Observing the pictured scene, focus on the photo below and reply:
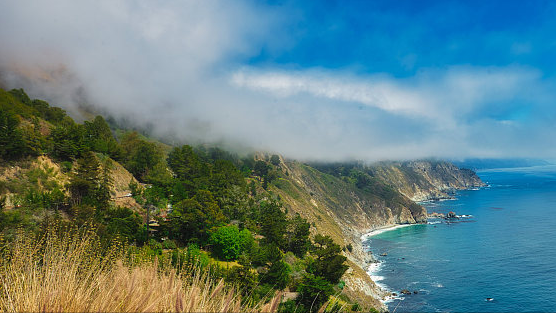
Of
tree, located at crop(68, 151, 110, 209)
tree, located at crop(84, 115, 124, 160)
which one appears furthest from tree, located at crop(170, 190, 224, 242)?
tree, located at crop(84, 115, 124, 160)

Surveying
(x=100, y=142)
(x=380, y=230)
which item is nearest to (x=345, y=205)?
(x=380, y=230)

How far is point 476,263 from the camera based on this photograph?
236 ft

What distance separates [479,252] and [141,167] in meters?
88.7

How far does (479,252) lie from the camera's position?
79.4 meters

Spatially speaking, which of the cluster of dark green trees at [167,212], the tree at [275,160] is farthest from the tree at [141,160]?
the tree at [275,160]

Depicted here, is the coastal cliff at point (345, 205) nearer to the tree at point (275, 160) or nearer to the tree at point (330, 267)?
the tree at point (275, 160)

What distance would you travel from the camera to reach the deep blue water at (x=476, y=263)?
52.7 meters

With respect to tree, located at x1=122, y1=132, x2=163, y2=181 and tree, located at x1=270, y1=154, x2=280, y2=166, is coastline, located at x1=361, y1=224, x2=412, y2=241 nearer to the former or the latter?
tree, located at x1=270, y1=154, x2=280, y2=166

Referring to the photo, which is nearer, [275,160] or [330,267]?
[330,267]

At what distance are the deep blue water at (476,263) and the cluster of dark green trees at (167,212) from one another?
1178 centimetres

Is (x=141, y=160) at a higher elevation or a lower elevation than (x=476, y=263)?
higher

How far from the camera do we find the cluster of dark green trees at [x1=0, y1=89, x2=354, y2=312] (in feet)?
95.7

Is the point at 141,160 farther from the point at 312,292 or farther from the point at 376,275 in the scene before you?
the point at 376,275

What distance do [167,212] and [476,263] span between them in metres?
73.8
